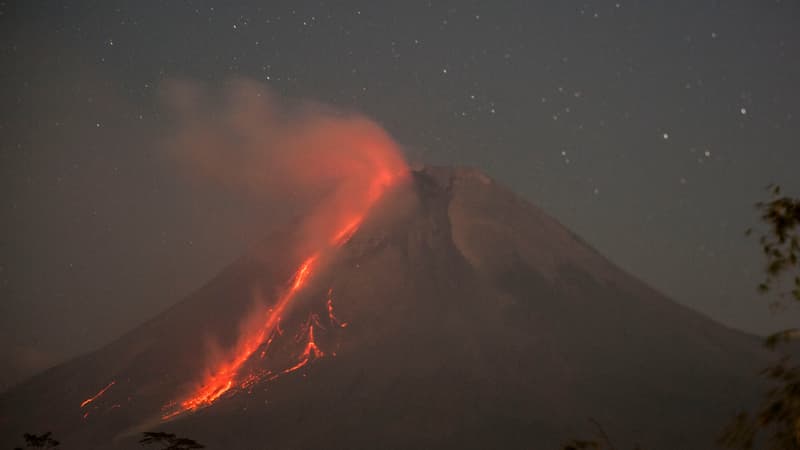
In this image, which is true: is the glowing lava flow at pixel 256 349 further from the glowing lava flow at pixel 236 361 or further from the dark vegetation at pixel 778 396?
the dark vegetation at pixel 778 396

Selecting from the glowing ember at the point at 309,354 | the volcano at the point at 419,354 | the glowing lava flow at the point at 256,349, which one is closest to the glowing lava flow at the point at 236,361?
the glowing lava flow at the point at 256,349

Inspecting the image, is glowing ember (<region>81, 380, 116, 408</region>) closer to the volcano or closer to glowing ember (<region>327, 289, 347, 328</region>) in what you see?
the volcano

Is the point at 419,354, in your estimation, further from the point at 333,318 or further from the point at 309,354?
the point at 309,354

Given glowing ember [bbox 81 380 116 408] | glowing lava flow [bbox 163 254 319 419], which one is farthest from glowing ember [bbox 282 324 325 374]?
glowing ember [bbox 81 380 116 408]

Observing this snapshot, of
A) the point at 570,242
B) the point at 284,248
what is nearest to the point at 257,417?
the point at 284,248

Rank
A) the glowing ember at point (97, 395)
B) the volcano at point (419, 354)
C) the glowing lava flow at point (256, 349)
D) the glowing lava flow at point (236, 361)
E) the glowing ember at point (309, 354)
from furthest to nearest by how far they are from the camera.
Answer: the glowing ember at point (97, 395) → the glowing ember at point (309, 354) → the glowing lava flow at point (256, 349) → the glowing lava flow at point (236, 361) → the volcano at point (419, 354)

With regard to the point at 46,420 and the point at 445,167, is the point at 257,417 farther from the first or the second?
the point at 445,167
